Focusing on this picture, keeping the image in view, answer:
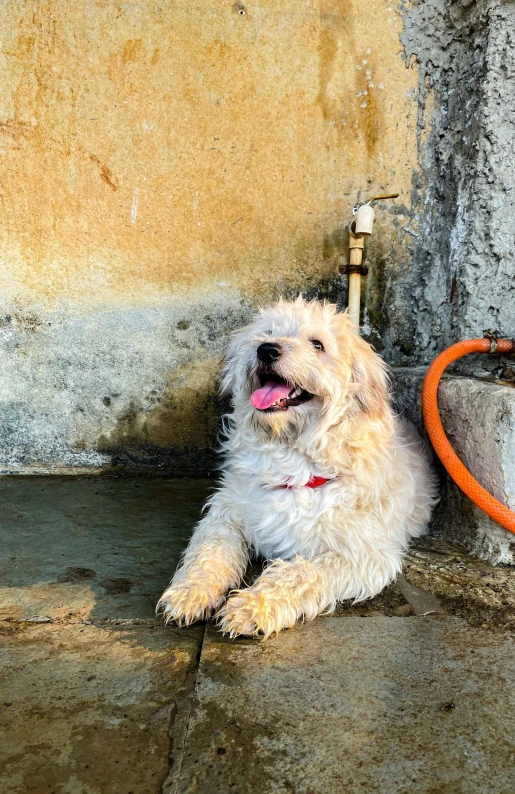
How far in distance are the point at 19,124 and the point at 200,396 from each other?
2034mm

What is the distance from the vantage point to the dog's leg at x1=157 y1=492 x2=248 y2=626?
2096 millimetres

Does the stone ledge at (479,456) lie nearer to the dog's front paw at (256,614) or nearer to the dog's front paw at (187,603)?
the dog's front paw at (256,614)

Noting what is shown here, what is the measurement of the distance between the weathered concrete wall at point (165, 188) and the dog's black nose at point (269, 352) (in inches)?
54.0

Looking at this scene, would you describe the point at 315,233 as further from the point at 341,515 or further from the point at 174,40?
the point at 341,515

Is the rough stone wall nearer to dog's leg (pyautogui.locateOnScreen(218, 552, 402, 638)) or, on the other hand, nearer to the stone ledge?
the stone ledge

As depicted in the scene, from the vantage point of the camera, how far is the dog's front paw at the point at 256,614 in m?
1.98

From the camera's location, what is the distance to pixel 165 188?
3.61 meters

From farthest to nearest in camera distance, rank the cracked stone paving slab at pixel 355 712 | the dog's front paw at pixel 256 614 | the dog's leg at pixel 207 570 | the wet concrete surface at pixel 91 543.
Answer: the wet concrete surface at pixel 91 543 < the dog's leg at pixel 207 570 < the dog's front paw at pixel 256 614 < the cracked stone paving slab at pixel 355 712

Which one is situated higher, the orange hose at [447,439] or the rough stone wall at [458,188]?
the rough stone wall at [458,188]

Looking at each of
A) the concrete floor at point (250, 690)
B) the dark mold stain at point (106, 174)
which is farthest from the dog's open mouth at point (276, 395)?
the dark mold stain at point (106, 174)

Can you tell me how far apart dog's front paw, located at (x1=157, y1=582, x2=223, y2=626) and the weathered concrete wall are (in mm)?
1726

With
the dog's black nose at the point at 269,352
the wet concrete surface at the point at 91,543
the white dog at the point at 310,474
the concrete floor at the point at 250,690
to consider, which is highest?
the dog's black nose at the point at 269,352

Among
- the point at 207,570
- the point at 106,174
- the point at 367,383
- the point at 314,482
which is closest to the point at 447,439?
the point at 367,383

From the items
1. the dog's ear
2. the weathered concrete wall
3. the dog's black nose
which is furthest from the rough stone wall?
the dog's black nose
